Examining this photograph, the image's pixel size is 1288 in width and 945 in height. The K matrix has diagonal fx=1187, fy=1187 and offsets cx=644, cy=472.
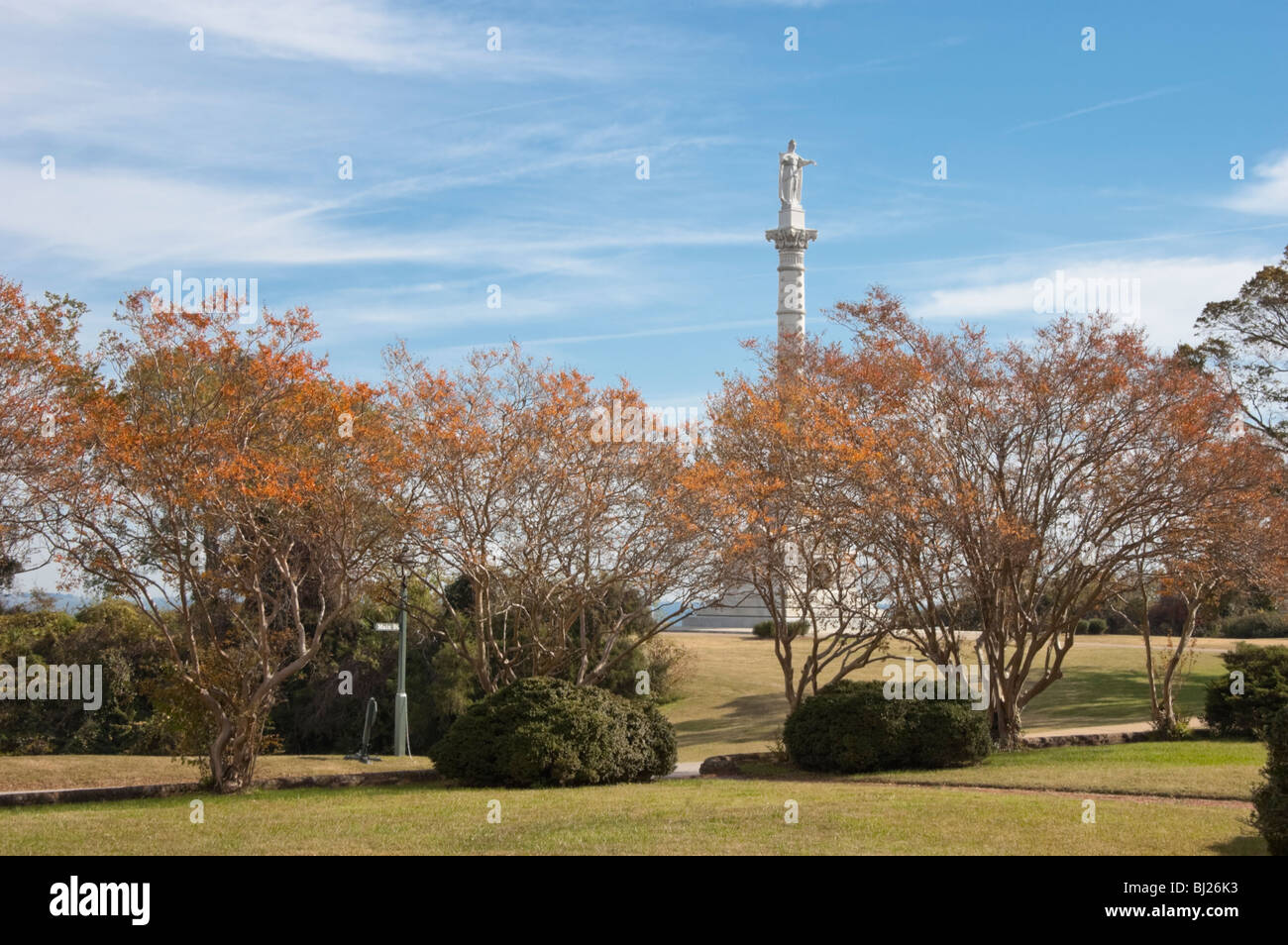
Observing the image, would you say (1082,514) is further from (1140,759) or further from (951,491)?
(1140,759)

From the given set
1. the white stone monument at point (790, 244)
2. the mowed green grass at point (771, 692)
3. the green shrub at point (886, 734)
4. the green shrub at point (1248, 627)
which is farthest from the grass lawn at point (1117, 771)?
the green shrub at point (1248, 627)

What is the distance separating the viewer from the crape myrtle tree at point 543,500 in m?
18.9

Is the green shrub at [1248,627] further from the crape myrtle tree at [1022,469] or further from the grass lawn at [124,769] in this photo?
the grass lawn at [124,769]

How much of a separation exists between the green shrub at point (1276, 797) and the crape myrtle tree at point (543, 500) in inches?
432

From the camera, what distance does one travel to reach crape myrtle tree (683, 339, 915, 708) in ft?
63.8

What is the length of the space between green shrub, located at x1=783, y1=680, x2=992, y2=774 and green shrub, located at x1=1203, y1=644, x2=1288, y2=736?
8.00m

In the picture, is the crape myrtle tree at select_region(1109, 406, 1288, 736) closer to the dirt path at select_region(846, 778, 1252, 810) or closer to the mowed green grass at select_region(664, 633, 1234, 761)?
A: the dirt path at select_region(846, 778, 1252, 810)

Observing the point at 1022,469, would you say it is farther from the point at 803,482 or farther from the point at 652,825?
the point at 652,825

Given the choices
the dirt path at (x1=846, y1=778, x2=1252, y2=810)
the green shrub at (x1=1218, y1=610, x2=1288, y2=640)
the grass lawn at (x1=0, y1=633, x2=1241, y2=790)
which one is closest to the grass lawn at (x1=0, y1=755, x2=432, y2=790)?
the grass lawn at (x1=0, y1=633, x2=1241, y2=790)

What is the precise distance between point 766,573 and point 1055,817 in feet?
28.2

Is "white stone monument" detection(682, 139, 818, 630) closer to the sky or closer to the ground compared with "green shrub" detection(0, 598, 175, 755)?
closer to the sky

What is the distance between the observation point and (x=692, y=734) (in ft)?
103

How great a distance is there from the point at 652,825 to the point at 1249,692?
16.7 m
